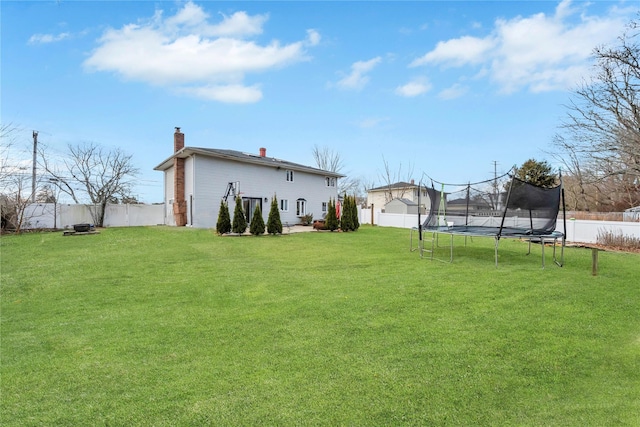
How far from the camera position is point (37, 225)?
17.4m

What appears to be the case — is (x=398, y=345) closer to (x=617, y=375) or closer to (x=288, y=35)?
(x=617, y=375)

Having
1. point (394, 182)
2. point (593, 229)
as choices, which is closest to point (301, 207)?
point (593, 229)

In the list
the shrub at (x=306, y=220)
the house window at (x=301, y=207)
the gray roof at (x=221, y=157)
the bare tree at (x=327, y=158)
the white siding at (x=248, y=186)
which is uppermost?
the bare tree at (x=327, y=158)

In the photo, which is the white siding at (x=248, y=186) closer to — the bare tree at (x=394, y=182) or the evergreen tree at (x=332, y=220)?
the evergreen tree at (x=332, y=220)

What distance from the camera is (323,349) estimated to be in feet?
9.96

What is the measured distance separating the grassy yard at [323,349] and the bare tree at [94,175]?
16196 millimetres

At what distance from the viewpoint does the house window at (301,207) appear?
2195 centimetres

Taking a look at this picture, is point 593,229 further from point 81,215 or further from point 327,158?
point 327,158

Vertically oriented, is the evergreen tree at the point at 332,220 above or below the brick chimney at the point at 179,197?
below

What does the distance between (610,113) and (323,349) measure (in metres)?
18.1

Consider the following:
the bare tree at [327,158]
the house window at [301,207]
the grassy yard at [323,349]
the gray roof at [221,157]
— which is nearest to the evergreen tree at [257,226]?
the gray roof at [221,157]

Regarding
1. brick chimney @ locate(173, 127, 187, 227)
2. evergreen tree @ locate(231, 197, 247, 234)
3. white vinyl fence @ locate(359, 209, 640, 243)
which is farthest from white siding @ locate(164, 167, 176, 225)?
white vinyl fence @ locate(359, 209, 640, 243)

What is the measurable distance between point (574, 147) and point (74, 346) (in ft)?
66.7

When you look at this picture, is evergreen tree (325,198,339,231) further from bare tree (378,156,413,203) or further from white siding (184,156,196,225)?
bare tree (378,156,413,203)
